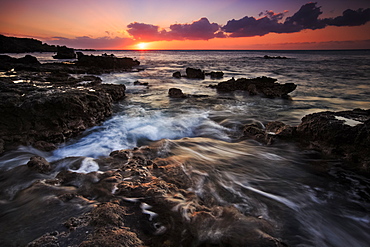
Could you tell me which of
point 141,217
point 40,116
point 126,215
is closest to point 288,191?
point 141,217

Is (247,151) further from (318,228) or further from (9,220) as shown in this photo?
(9,220)

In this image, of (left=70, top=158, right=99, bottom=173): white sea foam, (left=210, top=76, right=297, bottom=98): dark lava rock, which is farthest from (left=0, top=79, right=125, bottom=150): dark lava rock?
(left=210, top=76, right=297, bottom=98): dark lava rock

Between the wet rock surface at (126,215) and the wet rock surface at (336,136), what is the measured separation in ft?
9.70

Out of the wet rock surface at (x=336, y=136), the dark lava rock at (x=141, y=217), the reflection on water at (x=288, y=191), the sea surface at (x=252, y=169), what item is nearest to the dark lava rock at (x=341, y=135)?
the wet rock surface at (x=336, y=136)

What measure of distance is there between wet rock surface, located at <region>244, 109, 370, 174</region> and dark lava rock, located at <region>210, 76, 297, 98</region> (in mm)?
6753

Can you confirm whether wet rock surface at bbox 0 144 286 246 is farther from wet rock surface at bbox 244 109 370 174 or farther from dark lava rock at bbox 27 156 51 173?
wet rock surface at bbox 244 109 370 174

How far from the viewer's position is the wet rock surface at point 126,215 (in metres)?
1.81

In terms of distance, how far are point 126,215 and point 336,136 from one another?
4647 millimetres

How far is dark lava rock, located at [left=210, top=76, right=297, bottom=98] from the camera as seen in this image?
440 inches

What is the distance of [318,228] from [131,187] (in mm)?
2788

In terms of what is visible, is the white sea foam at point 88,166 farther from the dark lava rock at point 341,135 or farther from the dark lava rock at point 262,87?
the dark lava rock at point 262,87

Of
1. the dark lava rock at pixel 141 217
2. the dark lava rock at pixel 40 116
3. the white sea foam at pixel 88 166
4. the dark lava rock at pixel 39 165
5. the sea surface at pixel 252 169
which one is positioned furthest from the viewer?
the dark lava rock at pixel 40 116

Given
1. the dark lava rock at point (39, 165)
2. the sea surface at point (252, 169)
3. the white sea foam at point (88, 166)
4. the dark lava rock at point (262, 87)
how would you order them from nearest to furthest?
the sea surface at point (252, 169) → the dark lava rock at point (39, 165) → the white sea foam at point (88, 166) → the dark lava rock at point (262, 87)

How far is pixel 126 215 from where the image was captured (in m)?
2.10
